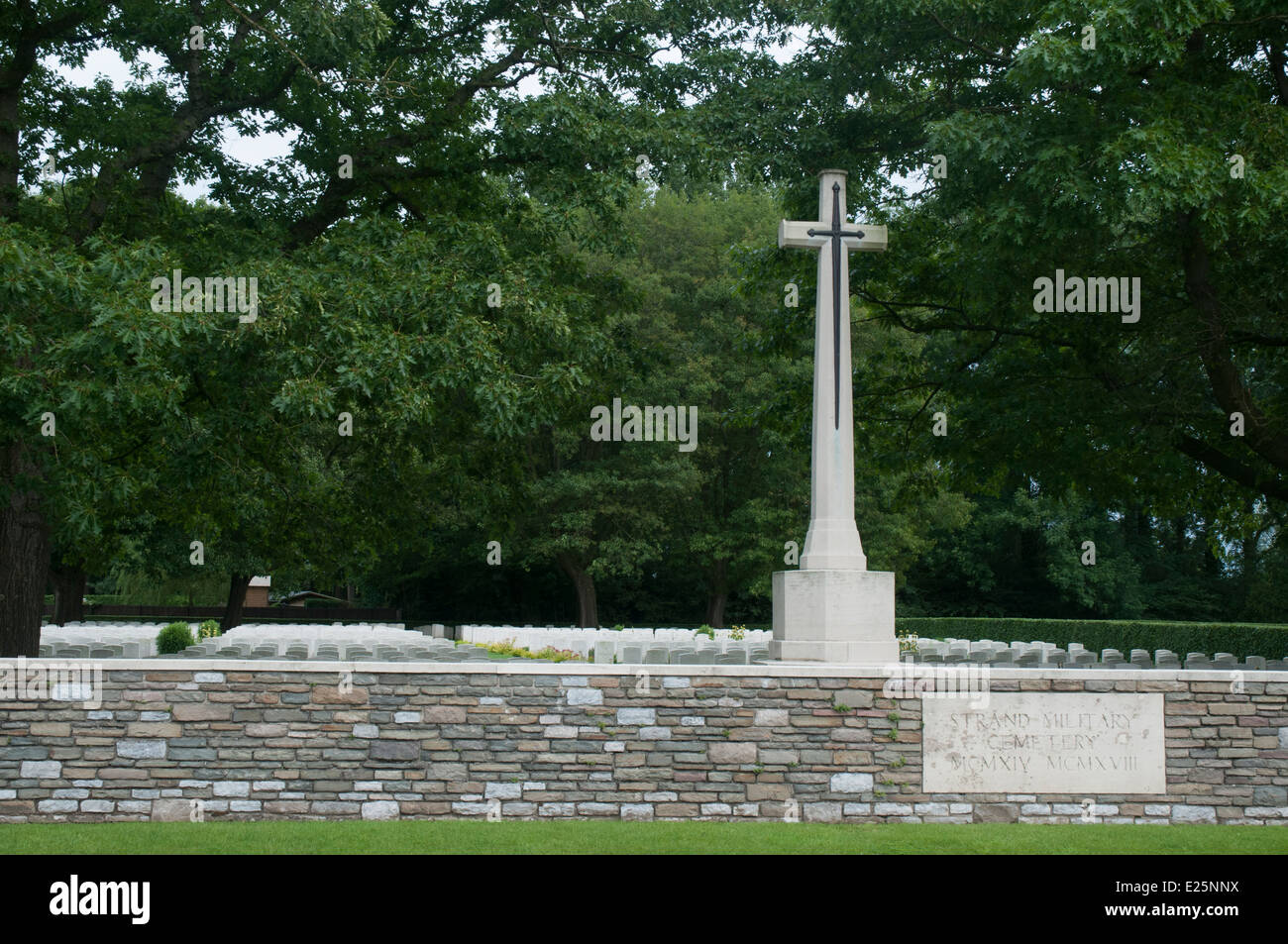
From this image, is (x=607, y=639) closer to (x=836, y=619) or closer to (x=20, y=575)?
(x=20, y=575)

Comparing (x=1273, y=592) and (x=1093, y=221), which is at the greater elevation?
(x=1093, y=221)

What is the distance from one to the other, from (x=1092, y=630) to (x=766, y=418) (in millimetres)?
15240

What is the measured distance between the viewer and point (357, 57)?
39.5 feet

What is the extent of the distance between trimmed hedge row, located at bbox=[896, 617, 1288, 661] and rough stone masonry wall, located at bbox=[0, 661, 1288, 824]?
14.8m

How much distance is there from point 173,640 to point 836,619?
17213mm

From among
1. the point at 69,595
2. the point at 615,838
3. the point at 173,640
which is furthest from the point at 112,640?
the point at 615,838

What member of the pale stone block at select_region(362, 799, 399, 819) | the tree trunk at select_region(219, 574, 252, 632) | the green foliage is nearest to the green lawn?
the pale stone block at select_region(362, 799, 399, 819)

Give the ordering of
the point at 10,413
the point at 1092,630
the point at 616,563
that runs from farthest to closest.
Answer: the point at 616,563 → the point at 1092,630 → the point at 10,413

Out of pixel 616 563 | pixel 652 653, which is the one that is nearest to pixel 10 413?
pixel 652 653

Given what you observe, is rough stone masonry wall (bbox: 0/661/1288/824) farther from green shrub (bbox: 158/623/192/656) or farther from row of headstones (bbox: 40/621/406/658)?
green shrub (bbox: 158/623/192/656)

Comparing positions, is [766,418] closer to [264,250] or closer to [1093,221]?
[1093,221]

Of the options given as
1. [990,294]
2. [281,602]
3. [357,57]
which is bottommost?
[281,602]

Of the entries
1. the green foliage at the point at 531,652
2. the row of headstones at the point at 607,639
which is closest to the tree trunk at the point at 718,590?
the row of headstones at the point at 607,639

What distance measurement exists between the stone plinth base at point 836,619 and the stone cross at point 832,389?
16cm
